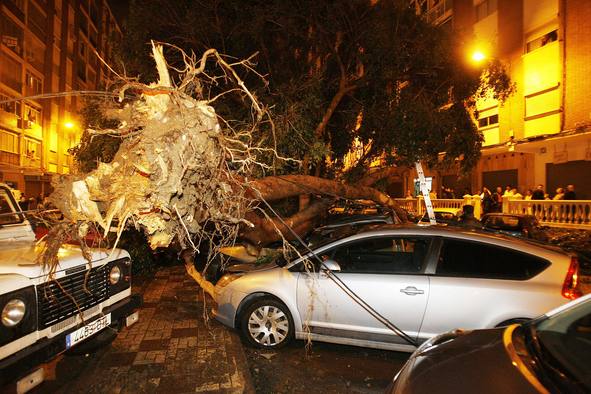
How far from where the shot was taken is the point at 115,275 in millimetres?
4348

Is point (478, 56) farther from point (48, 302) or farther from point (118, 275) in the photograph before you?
point (48, 302)

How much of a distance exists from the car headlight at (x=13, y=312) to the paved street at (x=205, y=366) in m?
1.00

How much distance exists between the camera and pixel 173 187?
322 cm

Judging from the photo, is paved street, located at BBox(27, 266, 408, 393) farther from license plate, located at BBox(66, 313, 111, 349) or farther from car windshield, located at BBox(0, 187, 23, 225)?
car windshield, located at BBox(0, 187, 23, 225)

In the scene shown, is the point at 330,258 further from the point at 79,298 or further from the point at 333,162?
the point at 333,162

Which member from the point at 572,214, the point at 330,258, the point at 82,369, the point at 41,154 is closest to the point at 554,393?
the point at 330,258

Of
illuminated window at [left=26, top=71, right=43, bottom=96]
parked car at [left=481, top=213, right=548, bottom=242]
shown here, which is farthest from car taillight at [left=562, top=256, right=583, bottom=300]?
illuminated window at [left=26, top=71, right=43, bottom=96]

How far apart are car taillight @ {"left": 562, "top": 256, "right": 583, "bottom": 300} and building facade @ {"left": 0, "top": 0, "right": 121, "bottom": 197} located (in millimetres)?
24283

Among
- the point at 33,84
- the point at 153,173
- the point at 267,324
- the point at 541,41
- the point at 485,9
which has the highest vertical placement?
the point at 485,9

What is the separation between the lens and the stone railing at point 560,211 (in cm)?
1312

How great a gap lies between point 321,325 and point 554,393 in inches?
112

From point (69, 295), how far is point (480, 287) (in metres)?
4.01

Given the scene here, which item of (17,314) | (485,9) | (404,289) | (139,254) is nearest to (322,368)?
(404,289)

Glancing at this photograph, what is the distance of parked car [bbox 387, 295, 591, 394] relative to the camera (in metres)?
2.10
